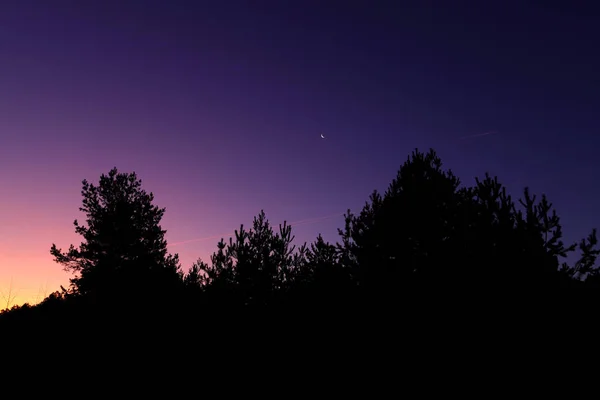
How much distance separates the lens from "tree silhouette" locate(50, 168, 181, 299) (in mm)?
21141

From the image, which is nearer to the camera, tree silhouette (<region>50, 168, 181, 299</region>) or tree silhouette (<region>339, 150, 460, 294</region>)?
tree silhouette (<region>339, 150, 460, 294</region>)

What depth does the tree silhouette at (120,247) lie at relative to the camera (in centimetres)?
2114

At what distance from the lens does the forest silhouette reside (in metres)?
10.5

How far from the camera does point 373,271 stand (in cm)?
1462

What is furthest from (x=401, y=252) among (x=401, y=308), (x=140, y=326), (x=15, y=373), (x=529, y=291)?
(x=15, y=373)

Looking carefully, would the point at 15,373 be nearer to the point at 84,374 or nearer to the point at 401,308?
the point at 84,374

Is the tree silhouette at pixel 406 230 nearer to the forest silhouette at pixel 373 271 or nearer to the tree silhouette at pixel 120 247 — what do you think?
the forest silhouette at pixel 373 271

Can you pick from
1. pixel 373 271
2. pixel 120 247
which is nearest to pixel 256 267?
pixel 373 271

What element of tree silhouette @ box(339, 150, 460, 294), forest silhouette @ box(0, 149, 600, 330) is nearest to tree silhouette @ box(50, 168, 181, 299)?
forest silhouette @ box(0, 149, 600, 330)

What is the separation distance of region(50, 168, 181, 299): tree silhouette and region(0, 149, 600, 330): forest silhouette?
9 centimetres

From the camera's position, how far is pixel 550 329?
864 cm

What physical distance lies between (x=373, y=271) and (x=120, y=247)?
57.8 ft

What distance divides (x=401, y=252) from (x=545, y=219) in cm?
548

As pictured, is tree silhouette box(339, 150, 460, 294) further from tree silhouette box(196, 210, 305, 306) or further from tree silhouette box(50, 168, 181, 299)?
tree silhouette box(50, 168, 181, 299)
